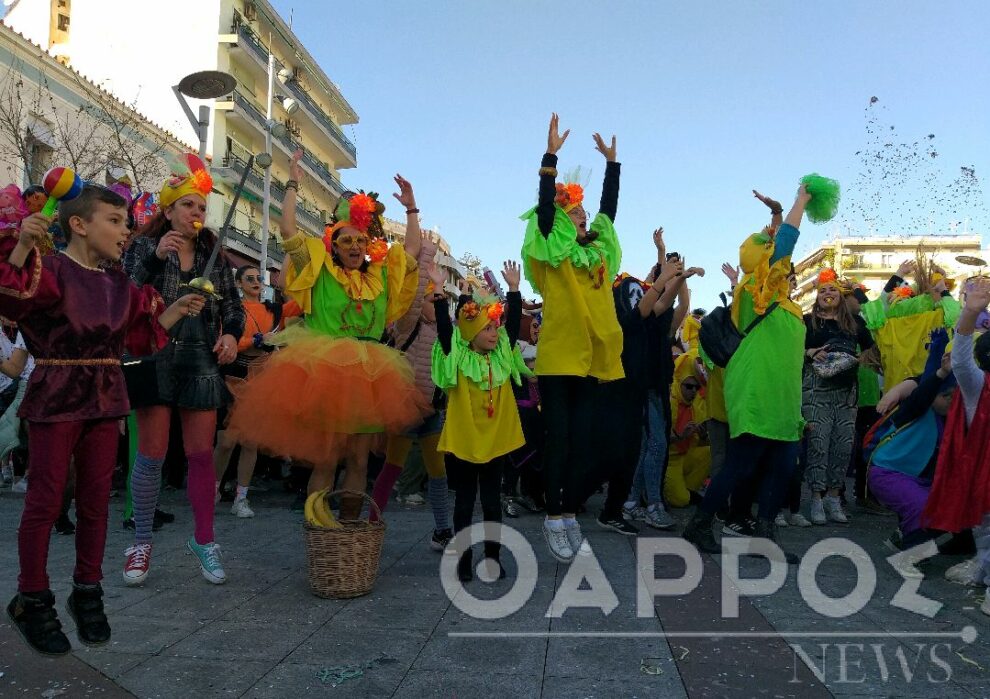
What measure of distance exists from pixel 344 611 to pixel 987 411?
3.77 meters

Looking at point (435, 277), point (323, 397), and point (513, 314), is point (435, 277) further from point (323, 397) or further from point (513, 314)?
point (323, 397)

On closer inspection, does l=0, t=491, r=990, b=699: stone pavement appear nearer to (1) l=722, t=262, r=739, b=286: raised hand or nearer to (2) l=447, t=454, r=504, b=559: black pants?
(2) l=447, t=454, r=504, b=559: black pants

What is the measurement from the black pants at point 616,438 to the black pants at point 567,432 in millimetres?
368

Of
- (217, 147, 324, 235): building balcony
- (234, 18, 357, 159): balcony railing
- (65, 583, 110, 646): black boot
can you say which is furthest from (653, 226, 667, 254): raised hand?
(234, 18, 357, 159): balcony railing

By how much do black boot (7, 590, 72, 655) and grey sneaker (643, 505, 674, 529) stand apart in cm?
426

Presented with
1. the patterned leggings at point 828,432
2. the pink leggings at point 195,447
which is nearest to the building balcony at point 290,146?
the patterned leggings at point 828,432

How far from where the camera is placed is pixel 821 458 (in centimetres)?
669

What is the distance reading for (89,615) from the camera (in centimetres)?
311

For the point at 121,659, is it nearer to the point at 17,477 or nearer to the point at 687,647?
the point at 687,647

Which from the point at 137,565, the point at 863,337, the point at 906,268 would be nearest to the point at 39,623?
the point at 137,565

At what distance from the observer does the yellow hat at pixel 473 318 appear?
4773 mm

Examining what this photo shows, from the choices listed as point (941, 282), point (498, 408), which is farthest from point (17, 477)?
point (941, 282)

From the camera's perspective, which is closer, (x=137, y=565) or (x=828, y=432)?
(x=137, y=565)

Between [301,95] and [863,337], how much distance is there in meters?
45.1
